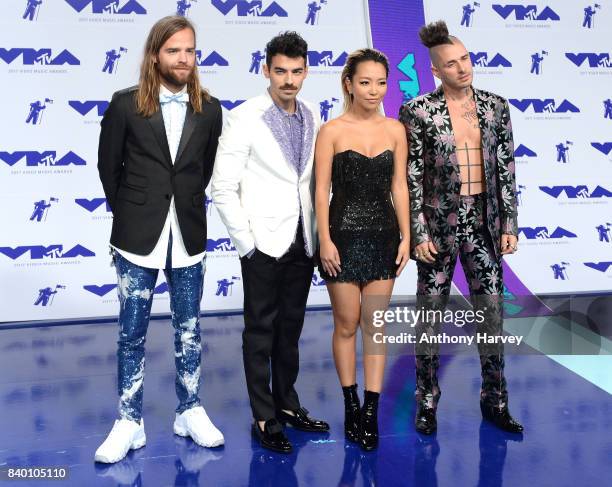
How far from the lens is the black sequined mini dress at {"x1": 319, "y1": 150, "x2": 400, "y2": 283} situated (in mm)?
3541

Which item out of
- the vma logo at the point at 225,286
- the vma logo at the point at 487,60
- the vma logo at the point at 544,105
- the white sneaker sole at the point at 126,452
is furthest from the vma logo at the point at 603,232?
the white sneaker sole at the point at 126,452

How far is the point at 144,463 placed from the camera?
3.55 meters

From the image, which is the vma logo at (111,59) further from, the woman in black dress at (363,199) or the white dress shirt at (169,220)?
the woman in black dress at (363,199)

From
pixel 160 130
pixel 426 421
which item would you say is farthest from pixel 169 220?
pixel 426 421

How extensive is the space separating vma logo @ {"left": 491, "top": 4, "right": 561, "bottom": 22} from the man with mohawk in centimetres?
307

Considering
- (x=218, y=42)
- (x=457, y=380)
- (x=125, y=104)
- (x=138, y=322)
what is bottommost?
(x=457, y=380)

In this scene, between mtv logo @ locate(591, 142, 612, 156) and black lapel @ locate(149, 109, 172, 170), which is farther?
mtv logo @ locate(591, 142, 612, 156)

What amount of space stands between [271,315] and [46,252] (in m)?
2.87

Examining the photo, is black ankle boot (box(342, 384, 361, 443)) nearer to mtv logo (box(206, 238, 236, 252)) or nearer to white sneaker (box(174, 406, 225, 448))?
white sneaker (box(174, 406, 225, 448))

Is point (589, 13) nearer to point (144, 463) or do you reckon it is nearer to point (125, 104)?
point (125, 104)

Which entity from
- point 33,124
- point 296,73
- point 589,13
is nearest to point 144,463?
point 296,73

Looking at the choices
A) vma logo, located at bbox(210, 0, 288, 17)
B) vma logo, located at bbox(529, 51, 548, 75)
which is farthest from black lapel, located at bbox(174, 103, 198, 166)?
vma logo, located at bbox(529, 51, 548, 75)

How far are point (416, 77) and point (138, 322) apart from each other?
362 cm

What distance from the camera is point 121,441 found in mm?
3596
